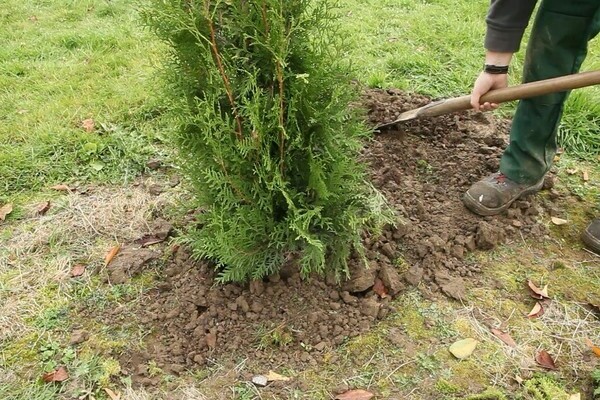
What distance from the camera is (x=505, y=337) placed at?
260 cm

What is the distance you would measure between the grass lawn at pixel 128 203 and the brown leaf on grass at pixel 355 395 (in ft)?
0.20

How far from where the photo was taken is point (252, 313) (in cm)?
262

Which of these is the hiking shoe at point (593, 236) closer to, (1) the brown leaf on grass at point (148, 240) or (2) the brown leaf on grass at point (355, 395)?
(2) the brown leaf on grass at point (355, 395)

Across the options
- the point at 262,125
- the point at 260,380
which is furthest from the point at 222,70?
the point at 260,380

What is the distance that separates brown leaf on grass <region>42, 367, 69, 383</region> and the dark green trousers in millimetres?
2721

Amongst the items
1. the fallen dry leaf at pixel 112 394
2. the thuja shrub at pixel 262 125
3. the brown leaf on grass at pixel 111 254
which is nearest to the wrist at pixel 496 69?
the thuja shrub at pixel 262 125

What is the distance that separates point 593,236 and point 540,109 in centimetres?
80

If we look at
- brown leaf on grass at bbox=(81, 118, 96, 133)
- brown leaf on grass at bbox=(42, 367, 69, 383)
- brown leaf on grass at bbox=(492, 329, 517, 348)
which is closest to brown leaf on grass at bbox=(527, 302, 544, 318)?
brown leaf on grass at bbox=(492, 329, 517, 348)

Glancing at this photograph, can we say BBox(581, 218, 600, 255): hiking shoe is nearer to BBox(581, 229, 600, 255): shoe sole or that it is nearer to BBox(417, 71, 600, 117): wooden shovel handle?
BBox(581, 229, 600, 255): shoe sole

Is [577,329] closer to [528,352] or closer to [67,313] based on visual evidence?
[528,352]

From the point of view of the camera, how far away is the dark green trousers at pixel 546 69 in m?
2.86

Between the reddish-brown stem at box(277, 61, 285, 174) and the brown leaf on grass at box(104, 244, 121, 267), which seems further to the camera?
the brown leaf on grass at box(104, 244, 121, 267)

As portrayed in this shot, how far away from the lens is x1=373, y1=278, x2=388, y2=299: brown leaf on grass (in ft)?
9.01

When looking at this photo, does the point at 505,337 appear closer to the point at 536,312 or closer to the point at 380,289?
the point at 536,312
